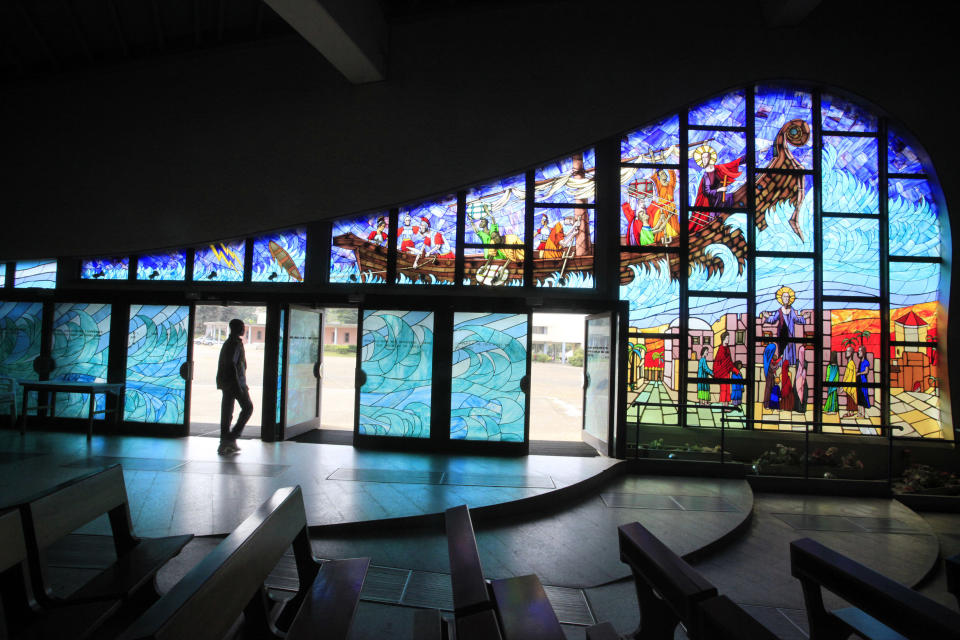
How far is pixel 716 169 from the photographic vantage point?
705cm

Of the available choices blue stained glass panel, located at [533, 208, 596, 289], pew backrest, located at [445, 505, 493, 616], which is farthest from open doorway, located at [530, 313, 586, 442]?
pew backrest, located at [445, 505, 493, 616]

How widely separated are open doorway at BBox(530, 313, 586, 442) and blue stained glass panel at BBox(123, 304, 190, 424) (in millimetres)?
4901

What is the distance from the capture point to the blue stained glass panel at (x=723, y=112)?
713 cm

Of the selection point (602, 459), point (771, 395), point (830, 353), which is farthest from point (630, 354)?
A: point (830, 353)

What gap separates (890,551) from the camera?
4.07 meters

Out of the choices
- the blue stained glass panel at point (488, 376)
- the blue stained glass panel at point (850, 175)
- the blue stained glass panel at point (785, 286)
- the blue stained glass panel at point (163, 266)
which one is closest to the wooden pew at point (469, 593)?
the blue stained glass panel at point (488, 376)

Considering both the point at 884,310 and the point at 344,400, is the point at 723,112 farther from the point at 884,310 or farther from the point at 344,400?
the point at 344,400

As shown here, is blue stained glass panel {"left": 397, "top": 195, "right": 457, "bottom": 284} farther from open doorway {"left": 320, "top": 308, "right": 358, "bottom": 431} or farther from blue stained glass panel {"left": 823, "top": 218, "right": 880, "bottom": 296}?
blue stained glass panel {"left": 823, "top": 218, "right": 880, "bottom": 296}

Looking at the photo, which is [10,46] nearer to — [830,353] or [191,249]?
[191,249]

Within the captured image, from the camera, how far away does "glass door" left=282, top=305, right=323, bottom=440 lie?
22.3 ft

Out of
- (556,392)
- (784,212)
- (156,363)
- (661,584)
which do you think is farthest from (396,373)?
(556,392)

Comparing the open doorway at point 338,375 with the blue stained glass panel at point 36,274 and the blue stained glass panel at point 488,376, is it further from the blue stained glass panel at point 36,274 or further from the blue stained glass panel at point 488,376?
the blue stained glass panel at point 36,274

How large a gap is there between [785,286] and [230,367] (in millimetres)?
7492

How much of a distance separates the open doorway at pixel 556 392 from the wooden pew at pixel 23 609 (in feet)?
17.1
